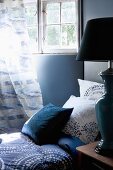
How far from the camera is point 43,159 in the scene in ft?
5.88

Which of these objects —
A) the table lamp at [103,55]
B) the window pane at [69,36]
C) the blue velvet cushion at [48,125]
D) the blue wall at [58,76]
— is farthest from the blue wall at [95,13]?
the table lamp at [103,55]

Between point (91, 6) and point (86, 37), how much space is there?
1.07 meters

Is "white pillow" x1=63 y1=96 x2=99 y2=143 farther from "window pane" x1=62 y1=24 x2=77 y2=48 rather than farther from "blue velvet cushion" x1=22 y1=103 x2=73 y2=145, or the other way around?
"window pane" x1=62 y1=24 x2=77 y2=48

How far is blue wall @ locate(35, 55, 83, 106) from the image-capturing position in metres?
2.84

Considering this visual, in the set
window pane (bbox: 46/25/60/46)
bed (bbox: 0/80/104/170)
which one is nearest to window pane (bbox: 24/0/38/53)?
window pane (bbox: 46/25/60/46)

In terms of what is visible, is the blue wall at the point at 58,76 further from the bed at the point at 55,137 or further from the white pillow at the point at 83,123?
the white pillow at the point at 83,123

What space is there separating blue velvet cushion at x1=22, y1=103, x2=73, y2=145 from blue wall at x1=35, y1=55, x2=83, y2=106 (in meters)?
0.69

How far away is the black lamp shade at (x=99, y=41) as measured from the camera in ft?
5.26

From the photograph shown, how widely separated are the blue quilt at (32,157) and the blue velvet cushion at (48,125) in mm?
77

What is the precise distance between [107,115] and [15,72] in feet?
5.07

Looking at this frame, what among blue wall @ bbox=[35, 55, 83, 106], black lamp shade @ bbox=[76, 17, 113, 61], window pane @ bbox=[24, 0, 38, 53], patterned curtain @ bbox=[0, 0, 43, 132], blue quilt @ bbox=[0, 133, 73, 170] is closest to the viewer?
black lamp shade @ bbox=[76, 17, 113, 61]

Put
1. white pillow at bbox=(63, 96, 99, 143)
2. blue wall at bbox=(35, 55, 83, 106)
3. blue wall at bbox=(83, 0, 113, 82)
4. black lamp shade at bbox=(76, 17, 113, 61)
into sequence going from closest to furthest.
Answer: black lamp shade at bbox=(76, 17, 113, 61) < white pillow at bbox=(63, 96, 99, 143) < blue wall at bbox=(83, 0, 113, 82) < blue wall at bbox=(35, 55, 83, 106)

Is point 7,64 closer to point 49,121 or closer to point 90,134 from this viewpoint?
point 49,121

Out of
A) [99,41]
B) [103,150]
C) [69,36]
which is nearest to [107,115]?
[103,150]
